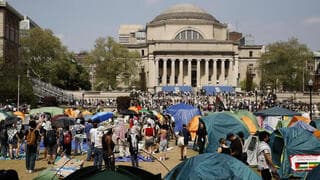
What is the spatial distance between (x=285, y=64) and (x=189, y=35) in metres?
27.7

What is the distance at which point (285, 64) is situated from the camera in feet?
273

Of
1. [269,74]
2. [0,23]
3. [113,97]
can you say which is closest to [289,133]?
[0,23]

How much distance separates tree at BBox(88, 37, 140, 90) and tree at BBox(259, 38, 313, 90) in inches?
955

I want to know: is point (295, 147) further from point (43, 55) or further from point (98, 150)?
point (43, 55)

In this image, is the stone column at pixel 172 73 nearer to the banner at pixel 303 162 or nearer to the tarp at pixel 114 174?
the banner at pixel 303 162

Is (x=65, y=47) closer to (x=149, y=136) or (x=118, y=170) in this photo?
(x=149, y=136)

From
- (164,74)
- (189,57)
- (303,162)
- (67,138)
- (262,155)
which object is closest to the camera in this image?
(262,155)

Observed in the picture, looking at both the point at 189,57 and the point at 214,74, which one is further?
the point at 214,74

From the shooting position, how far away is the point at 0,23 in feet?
207

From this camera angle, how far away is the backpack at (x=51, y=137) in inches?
699

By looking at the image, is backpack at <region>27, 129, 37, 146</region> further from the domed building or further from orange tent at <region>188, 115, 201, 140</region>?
the domed building

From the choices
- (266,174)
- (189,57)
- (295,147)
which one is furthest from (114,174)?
(189,57)

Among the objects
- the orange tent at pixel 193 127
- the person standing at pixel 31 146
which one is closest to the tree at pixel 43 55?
the orange tent at pixel 193 127

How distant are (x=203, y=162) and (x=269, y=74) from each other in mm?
76781
